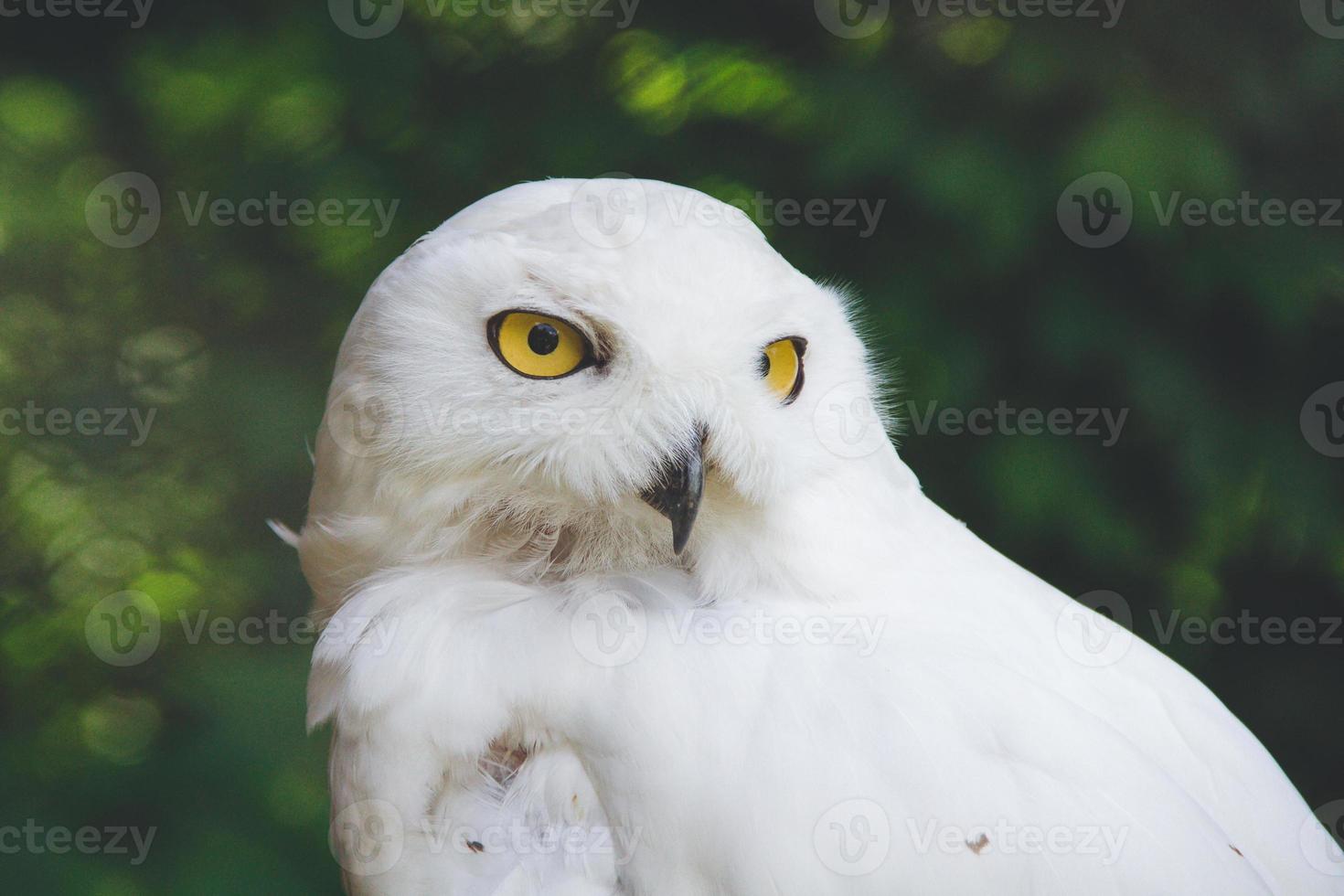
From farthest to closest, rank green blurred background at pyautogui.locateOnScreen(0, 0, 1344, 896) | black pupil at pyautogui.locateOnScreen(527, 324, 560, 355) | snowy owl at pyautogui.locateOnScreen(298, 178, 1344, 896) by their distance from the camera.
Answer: green blurred background at pyautogui.locateOnScreen(0, 0, 1344, 896)
black pupil at pyautogui.locateOnScreen(527, 324, 560, 355)
snowy owl at pyautogui.locateOnScreen(298, 178, 1344, 896)

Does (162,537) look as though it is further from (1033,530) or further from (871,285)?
(1033,530)

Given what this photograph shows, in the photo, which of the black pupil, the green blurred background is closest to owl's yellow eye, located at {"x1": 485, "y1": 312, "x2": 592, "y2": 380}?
the black pupil

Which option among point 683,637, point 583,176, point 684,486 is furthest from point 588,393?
point 583,176

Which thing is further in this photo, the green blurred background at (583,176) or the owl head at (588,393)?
the green blurred background at (583,176)

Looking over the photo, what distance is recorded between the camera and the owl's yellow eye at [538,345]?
1107 millimetres

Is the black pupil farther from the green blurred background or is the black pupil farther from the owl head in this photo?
the green blurred background

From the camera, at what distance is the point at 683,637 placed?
3.65 ft

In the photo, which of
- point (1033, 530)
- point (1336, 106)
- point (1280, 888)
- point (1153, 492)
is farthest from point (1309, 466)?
point (1280, 888)

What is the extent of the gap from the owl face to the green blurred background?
98 centimetres

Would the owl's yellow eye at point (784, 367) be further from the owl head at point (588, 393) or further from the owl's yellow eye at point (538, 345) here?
the owl's yellow eye at point (538, 345)

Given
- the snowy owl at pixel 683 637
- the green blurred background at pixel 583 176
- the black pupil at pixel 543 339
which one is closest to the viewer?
the snowy owl at pixel 683 637

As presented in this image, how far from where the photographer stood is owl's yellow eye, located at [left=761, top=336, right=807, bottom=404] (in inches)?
46.0

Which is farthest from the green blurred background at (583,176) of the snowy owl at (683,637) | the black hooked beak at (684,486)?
the black hooked beak at (684,486)

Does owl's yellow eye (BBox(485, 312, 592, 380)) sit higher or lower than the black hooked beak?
higher
